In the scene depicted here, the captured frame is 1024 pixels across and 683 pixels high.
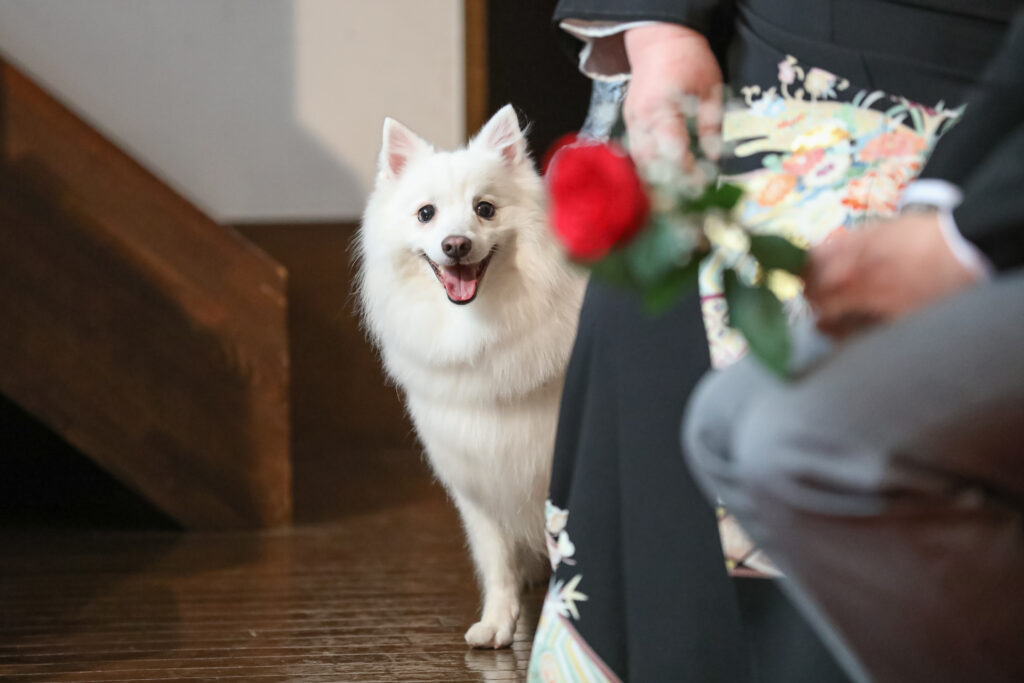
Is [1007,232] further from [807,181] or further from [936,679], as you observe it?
[807,181]

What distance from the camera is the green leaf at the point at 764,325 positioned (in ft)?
2.02

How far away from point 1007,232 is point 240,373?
2206mm

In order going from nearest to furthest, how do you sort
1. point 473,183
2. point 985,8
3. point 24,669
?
point 985,8
point 24,669
point 473,183

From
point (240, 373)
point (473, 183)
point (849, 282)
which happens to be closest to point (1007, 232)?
point (849, 282)

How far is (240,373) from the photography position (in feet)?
8.59

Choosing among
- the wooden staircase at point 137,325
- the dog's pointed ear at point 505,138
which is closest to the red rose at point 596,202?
the dog's pointed ear at point 505,138

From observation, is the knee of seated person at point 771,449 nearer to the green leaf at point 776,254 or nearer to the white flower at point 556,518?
the green leaf at point 776,254

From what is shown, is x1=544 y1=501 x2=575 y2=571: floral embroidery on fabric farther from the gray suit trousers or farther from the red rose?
the red rose

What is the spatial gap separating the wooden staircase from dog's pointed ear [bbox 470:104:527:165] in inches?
37.5

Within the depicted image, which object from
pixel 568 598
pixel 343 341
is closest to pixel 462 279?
pixel 568 598

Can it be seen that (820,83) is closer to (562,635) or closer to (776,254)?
(776,254)

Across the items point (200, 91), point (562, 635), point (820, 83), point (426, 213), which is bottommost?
point (200, 91)

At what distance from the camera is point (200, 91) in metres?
3.52

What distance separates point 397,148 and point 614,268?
1.39m
